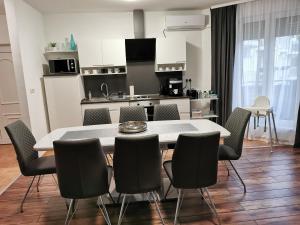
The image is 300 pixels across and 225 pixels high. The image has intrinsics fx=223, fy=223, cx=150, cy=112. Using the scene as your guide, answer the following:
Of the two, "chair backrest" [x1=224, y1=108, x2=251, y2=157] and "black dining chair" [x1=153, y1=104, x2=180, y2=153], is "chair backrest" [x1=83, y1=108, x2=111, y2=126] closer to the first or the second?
"black dining chair" [x1=153, y1=104, x2=180, y2=153]

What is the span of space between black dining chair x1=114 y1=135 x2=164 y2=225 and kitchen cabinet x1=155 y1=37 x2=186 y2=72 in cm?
294

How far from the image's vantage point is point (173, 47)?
4.32 m

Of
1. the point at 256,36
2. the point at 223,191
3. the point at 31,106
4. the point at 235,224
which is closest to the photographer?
the point at 235,224

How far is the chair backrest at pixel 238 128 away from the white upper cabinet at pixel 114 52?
250 centimetres

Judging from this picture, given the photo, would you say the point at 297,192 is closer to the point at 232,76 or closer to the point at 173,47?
the point at 232,76

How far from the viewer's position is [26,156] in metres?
2.31

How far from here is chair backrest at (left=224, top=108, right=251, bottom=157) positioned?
2337 millimetres

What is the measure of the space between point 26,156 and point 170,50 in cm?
311

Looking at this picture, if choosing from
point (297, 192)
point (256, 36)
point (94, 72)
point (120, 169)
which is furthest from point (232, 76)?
point (120, 169)

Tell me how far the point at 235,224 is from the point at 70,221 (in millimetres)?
1546

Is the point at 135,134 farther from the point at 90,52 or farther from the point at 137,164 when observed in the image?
the point at 90,52

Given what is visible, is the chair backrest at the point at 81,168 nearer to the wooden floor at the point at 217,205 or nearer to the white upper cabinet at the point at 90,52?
the wooden floor at the point at 217,205

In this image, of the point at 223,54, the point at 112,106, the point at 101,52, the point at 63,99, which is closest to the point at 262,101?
the point at 223,54

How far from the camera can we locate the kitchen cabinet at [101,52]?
13.7 feet
